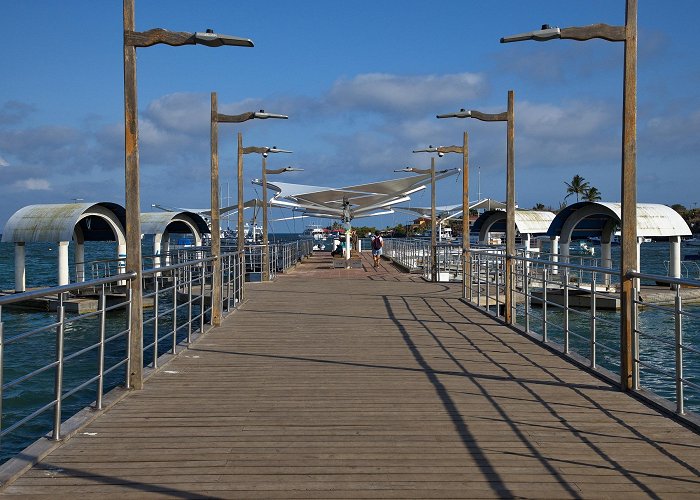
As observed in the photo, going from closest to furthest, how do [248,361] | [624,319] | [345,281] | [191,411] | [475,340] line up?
[191,411], [624,319], [248,361], [475,340], [345,281]

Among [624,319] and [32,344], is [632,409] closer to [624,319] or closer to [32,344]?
[624,319]

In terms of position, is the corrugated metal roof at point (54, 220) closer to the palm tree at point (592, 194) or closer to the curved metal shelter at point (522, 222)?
the curved metal shelter at point (522, 222)

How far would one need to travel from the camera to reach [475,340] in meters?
10.3

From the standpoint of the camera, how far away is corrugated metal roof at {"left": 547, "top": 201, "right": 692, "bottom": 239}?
29.5 m

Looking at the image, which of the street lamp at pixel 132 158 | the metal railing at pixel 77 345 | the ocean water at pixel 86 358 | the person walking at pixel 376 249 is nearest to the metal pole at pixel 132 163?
the street lamp at pixel 132 158

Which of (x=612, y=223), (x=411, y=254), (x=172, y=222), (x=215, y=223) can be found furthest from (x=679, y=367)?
(x=172, y=222)

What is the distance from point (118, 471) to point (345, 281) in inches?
691

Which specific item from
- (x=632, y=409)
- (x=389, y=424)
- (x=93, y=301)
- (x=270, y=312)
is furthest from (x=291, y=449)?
(x=93, y=301)

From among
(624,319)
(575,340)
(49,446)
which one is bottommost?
(575,340)

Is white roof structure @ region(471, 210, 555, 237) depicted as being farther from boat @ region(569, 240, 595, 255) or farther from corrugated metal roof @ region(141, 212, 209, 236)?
boat @ region(569, 240, 595, 255)

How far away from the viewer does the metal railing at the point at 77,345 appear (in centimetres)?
535

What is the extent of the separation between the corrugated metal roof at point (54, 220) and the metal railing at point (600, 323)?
13304 mm

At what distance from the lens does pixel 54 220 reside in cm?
2616

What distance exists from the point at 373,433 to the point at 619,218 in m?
25.7
